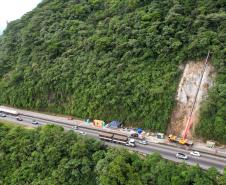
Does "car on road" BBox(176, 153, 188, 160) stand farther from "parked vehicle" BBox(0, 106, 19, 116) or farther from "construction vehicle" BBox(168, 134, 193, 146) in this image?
"parked vehicle" BBox(0, 106, 19, 116)

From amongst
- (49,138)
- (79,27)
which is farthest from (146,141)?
(79,27)

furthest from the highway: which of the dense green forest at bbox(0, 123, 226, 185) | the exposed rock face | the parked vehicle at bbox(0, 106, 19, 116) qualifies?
the parked vehicle at bbox(0, 106, 19, 116)

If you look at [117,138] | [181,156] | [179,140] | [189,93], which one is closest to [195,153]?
[181,156]

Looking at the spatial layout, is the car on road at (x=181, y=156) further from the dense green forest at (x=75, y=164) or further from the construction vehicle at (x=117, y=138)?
the construction vehicle at (x=117, y=138)

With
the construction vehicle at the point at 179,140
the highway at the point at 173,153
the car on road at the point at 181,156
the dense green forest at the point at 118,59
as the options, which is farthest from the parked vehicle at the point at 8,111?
the car on road at the point at 181,156

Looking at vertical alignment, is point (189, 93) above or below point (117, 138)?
above

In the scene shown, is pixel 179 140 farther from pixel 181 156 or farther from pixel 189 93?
pixel 189 93

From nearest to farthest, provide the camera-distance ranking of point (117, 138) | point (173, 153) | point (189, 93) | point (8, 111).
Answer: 1. point (173, 153)
2. point (117, 138)
3. point (189, 93)
4. point (8, 111)
